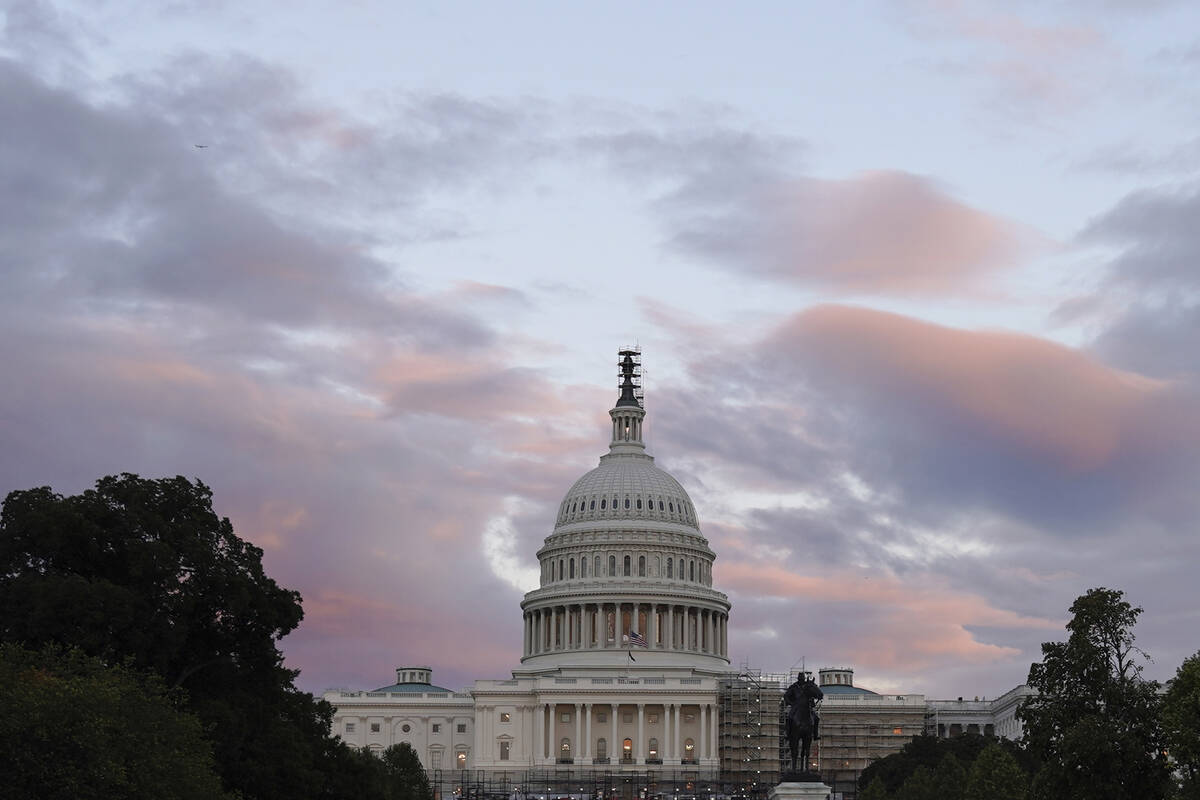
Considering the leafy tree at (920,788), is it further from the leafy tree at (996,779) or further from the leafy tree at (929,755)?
the leafy tree at (929,755)

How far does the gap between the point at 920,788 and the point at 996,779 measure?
27.6 metres

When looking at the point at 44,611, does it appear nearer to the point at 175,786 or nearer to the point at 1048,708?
the point at 175,786

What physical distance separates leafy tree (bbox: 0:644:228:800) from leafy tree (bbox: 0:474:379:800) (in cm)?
618

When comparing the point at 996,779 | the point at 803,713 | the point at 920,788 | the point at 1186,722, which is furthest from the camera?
the point at 920,788

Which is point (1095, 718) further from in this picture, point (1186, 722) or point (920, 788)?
point (920, 788)

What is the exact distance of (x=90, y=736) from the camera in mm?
73750

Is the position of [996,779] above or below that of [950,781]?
below

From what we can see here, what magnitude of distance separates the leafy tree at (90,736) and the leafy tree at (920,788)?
2459 inches

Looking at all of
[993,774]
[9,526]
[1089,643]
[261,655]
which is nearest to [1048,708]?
[1089,643]

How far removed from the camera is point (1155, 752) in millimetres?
88250

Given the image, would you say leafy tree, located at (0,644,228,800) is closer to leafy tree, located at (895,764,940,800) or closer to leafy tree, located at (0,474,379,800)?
leafy tree, located at (0,474,379,800)

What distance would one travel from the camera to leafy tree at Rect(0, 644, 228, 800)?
238 ft

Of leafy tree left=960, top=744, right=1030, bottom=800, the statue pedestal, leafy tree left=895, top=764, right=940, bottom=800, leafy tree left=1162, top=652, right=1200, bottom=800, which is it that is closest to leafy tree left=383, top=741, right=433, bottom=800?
leafy tree left=895, top=764, right=940, bottom=800

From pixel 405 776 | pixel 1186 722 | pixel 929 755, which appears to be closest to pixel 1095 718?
pixel 1186 722
